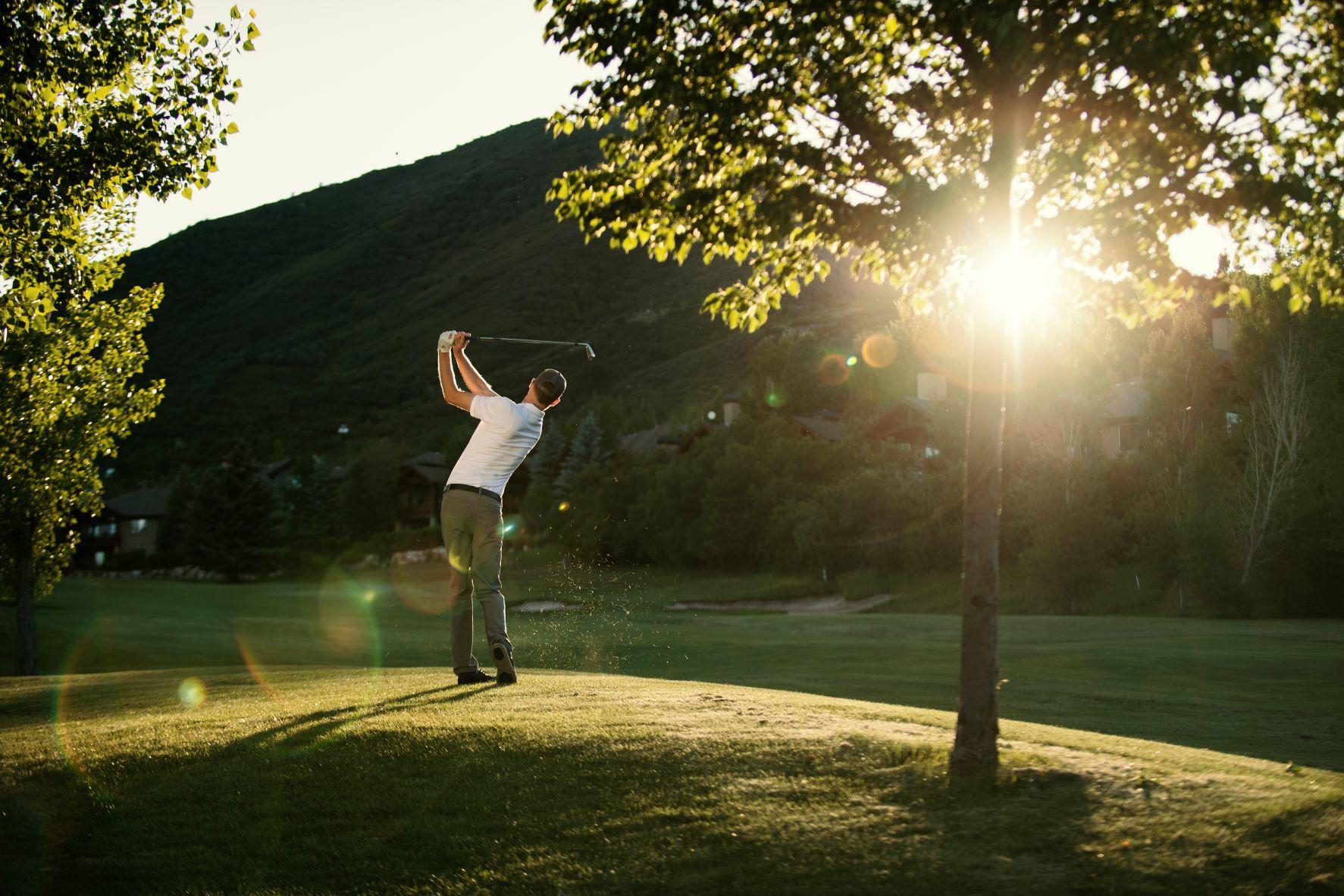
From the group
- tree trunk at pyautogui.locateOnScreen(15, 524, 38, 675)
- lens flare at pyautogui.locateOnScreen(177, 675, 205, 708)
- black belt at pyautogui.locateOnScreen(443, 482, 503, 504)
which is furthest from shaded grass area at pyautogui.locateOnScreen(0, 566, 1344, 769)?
black belt at pyautogui.locateOnScreen(443, 482, 503, 504)

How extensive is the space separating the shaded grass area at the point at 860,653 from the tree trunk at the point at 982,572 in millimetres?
6129

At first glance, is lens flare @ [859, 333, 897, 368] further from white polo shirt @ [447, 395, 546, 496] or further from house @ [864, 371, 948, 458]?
white polo shirt @ [447, 395, 546, 496]

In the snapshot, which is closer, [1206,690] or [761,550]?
[1206,690]

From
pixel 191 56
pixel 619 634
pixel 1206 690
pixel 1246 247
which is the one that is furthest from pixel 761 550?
pixel 1246 247

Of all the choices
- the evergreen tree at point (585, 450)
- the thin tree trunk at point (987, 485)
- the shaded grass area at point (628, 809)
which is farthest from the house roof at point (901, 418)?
the shaded grass area at point (628, 809)

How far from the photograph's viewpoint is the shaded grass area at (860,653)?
1579cm

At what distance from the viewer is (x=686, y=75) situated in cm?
740

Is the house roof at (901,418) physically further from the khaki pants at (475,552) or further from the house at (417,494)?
the khaki pants at (475,552)

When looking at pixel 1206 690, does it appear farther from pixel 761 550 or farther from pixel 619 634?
pixel 761 550

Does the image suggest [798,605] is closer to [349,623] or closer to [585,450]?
[349,623]

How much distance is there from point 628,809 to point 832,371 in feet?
300

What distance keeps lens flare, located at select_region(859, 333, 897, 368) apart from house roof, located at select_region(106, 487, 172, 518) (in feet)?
269

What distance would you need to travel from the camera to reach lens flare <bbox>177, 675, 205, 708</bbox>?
10.2 m

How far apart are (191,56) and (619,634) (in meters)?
22.0
